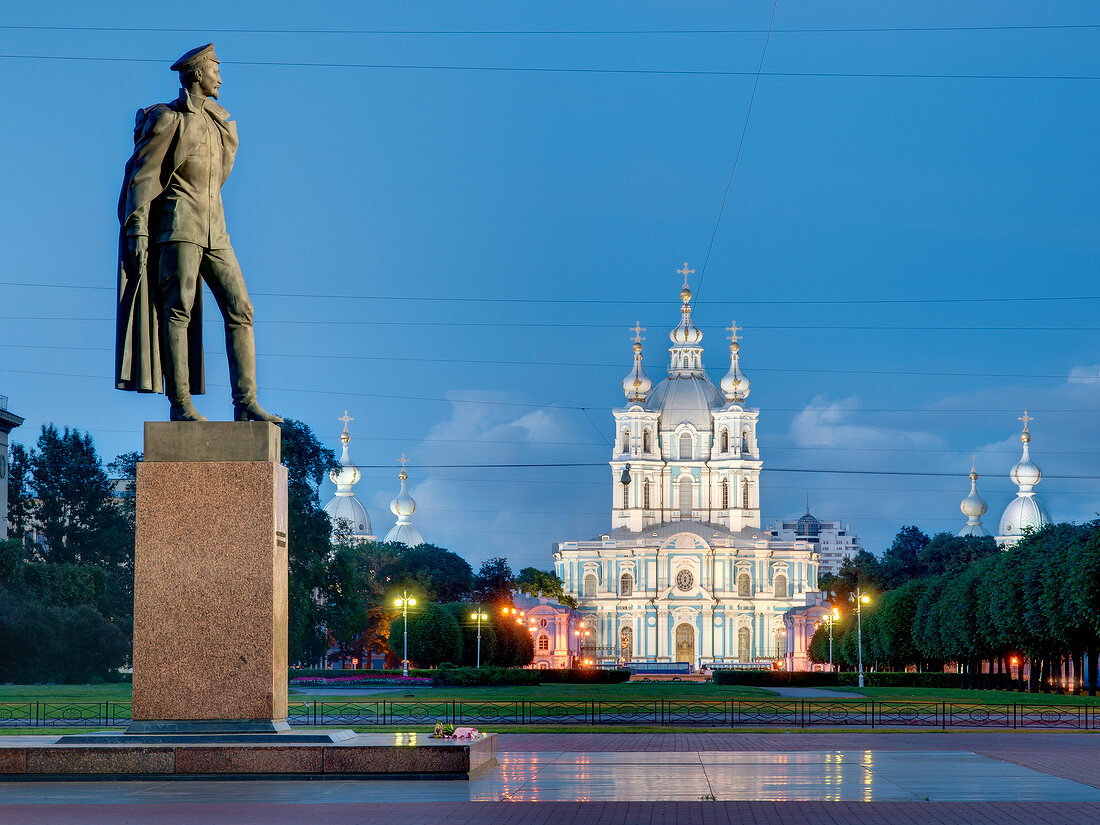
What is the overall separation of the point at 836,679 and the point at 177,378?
78701 millimetres

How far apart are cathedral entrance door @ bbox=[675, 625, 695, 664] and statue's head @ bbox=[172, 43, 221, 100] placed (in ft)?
506

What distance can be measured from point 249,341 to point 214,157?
221 cm

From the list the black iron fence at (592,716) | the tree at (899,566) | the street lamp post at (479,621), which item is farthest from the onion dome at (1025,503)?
the black iron fence at (592,716)

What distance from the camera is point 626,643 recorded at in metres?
170

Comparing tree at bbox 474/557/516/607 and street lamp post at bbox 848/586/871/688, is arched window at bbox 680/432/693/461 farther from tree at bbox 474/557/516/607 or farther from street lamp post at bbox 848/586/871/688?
street lamp post at bbox 848/586/871/688

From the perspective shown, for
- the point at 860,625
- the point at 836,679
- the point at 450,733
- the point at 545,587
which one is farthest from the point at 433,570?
the point at 450,733

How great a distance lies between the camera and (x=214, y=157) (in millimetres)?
18297

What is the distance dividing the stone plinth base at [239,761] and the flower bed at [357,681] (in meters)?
54.7

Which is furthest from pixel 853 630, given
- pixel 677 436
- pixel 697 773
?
pixel 697 773

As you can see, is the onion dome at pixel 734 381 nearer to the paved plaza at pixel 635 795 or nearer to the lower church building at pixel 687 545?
the lower church building at pixel 687 545

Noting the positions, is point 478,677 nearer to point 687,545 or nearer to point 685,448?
point 687,545

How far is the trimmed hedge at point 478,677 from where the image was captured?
75688 millimetres

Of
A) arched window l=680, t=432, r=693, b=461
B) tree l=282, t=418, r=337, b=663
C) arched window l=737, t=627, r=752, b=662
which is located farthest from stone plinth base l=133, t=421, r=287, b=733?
arched window l=680, t=432, r=693, b=461

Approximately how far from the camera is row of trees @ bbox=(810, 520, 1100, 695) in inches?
2495
